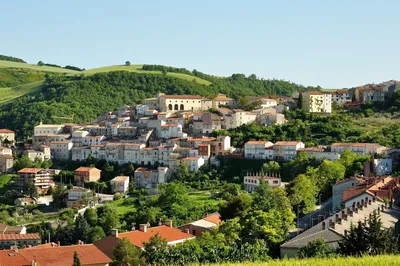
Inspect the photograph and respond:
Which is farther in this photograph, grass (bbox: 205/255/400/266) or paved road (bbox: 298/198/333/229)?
paved road (bbox: 298/198/333/229)

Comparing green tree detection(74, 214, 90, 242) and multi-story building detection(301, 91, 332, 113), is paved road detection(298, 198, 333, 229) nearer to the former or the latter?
green tree detection(74, 214, 90, 242)

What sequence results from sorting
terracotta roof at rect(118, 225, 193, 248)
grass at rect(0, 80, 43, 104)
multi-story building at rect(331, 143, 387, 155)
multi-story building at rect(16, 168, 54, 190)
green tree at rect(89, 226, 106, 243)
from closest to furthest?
terracotta roof at rect(118, 225, 193, 248), green tree at rect(89, 226, 106, 243), multi-story building at rect(331, 143, 387, 155), multi-story building at rect(16, 168, 54, 190), grass at rect(0, 80, 43, 104)

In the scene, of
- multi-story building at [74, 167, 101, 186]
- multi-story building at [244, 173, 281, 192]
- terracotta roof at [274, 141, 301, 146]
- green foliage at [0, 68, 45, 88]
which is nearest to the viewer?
multi-story building at [244, 173, 281, 192]

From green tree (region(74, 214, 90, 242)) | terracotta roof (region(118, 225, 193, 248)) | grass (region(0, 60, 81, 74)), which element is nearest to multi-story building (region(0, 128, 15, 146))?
green tree (region(74, 214, 90, 242))

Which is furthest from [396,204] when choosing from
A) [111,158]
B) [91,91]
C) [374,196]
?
[91,91]

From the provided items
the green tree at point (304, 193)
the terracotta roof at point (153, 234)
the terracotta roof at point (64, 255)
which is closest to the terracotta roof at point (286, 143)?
the green tree at point (304, 193)

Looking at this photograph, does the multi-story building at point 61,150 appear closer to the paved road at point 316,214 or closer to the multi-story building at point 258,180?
the multi-story building at point 258,180

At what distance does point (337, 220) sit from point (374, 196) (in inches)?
313

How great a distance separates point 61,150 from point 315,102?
2853 cm

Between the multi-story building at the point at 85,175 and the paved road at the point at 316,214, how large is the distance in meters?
28.3

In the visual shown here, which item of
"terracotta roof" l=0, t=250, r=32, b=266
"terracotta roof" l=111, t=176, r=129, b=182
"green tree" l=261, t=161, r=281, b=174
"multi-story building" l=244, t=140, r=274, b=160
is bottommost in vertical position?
"terracotta roof" l=111, t=176, r=129, b=182

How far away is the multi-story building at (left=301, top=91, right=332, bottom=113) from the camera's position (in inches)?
3135

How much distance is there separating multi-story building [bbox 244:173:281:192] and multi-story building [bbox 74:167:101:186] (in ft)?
53.8

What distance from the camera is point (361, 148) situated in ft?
198
